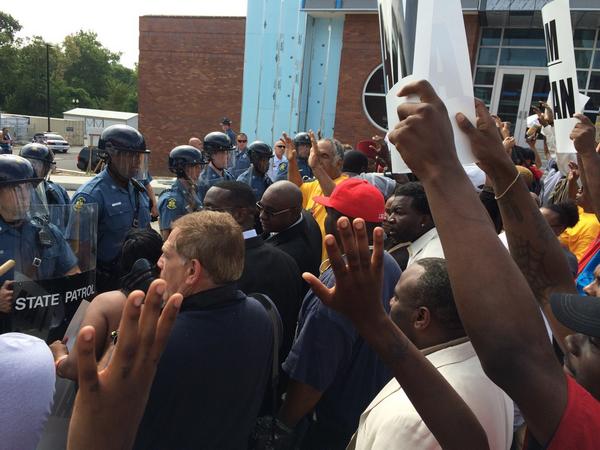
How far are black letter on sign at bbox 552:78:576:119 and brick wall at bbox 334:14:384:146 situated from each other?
13.8 m

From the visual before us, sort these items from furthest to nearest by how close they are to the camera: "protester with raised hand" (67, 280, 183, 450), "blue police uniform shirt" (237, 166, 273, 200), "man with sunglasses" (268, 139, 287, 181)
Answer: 1. "man with sunglasses" (268, 139, 287, 181)
2. "blue police uniform shirt" (237, 166, 273, 200)
3. "protester with raised hand" (67, 280, 183, 450)

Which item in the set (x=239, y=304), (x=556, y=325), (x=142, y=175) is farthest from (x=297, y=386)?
(x=142, y=175)

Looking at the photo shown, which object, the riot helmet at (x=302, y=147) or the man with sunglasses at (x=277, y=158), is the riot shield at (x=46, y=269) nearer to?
the riot helmet at (x=302, y=147)

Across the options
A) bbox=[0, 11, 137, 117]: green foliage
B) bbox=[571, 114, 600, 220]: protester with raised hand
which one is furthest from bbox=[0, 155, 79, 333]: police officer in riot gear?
bbox=[0, 11, 137, 117]: green foliage

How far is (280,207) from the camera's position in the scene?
11.5 ft

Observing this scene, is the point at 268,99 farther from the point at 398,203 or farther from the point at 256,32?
the point at 398,203

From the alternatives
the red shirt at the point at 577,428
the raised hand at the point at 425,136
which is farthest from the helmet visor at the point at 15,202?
the red shirt at the point at 577,428

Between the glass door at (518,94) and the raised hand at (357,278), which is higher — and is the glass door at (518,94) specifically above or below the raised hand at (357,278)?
above

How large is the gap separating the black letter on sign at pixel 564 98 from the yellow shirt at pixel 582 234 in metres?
1.64

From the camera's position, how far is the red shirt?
41.6 inches

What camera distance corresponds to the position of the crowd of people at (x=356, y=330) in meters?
1.08

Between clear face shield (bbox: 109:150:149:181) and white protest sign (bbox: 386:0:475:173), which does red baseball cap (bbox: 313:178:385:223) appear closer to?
white protest sign (bbox: 386:0:475:173)

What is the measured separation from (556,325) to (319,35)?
16.7 meters

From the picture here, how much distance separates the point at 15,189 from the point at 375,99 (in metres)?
15.0
